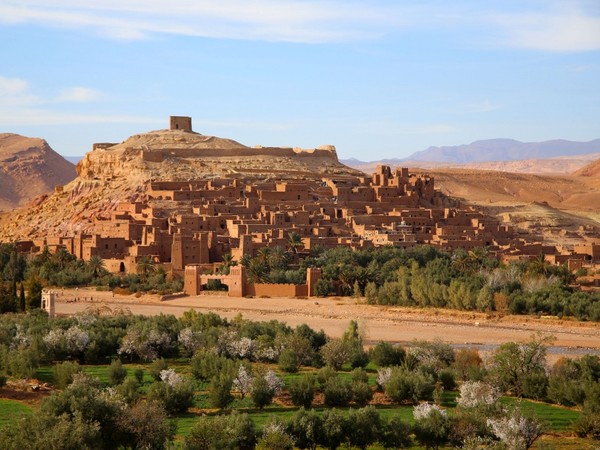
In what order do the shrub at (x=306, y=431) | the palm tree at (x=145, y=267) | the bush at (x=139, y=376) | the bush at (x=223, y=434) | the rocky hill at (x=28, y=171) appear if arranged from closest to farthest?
the bush at (x=223, y=434), the shrub at (x=306, y=431), the bush at (x=139, y=376), the palm tree at (x=145, y=267), the rocky hill at (x=28, y=171)

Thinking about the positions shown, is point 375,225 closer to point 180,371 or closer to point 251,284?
point 251,284

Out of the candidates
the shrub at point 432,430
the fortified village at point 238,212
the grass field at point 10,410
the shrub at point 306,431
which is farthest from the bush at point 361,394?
the fortified village at point 238,212

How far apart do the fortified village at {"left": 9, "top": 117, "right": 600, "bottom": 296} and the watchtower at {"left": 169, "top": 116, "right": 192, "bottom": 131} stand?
2665 mm

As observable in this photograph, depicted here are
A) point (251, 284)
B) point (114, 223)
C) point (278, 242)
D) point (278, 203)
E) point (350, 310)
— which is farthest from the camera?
point (278, 203)

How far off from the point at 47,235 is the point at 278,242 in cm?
1387

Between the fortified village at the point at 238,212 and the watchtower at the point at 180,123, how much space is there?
2.66 meters

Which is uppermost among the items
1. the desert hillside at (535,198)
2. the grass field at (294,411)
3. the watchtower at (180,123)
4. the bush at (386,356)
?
the watchtower at (180,123)

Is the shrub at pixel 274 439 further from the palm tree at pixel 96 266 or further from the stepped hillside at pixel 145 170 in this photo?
the stepped hillside at pixel 145 170

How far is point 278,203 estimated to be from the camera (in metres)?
58.2

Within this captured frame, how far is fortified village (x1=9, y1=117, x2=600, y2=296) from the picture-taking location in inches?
1978

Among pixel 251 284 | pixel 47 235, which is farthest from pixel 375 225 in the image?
pixel 47 235

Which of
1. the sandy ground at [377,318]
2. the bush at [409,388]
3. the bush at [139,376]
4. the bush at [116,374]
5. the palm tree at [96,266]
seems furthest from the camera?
the palm tree at [96,266]

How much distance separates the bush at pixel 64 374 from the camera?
2795 centimetres

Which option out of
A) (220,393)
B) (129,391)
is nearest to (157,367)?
(220,393)
